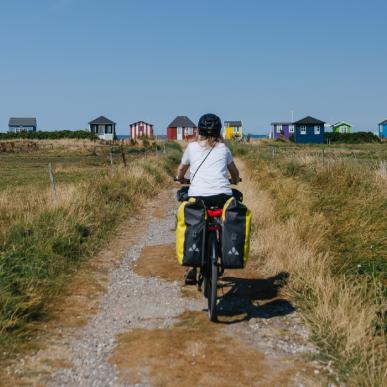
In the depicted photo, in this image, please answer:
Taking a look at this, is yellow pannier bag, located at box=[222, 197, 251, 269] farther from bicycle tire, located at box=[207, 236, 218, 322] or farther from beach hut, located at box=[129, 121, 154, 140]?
beach hut, located at box=[129, 121, 154, 140]

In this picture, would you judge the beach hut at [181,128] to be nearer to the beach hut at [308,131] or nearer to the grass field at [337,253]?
the beach hut at [308,131]

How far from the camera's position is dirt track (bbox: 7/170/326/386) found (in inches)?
163

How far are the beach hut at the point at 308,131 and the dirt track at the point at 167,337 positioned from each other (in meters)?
80.1

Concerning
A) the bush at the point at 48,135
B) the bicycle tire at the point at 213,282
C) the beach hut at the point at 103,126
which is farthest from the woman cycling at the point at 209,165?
the beach hut at the point at 103,126

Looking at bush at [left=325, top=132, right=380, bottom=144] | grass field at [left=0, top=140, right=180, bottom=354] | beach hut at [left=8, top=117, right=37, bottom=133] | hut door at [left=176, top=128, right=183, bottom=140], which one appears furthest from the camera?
beach hut at [left=8, top=117, right=37, bottom=133]

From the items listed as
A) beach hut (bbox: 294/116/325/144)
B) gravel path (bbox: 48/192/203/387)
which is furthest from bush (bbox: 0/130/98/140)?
gravel path (bbox: 48/192/203/387)

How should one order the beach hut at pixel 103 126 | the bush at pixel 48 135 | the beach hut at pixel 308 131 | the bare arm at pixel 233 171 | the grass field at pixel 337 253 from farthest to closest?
1. the beach hut at pixel 103 126
2. the beach hut at pixel 308 131
3. the bush at pixel 48 135
4. the bare arm at pixel 233 171
5. the grass field at pixel 337 253

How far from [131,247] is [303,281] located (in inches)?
158

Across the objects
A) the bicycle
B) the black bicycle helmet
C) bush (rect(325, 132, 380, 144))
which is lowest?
the bicycle

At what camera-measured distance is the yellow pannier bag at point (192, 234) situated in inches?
207

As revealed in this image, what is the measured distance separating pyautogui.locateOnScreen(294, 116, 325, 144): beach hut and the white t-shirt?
8162cm

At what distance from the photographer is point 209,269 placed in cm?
555

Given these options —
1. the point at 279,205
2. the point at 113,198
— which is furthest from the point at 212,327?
the point at 113,198

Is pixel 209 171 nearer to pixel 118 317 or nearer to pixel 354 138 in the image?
pixel 118 317
